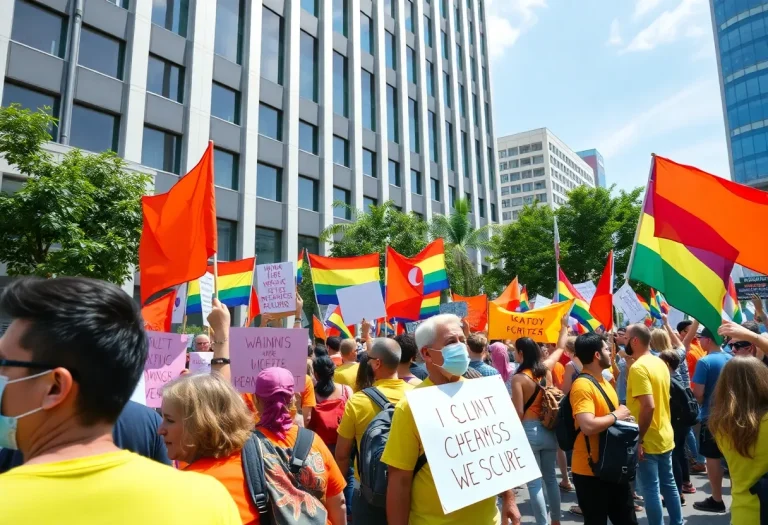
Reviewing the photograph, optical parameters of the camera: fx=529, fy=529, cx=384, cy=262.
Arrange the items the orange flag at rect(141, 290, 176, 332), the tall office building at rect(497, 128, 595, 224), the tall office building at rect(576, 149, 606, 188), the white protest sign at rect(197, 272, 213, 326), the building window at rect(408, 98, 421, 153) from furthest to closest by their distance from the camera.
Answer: the tall office building at rect(576, 149, 606, 188) → the tall office building at rect(497, 128, 595, 224) → the building window at rect(408, 98, 421, 153) → the white protest sign at rect(197, 272, 213, 326) → the orange flag at rect(141, 290, 176, 332)

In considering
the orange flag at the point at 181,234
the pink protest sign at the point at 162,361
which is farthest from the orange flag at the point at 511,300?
the pink protest sign at the point at 162,361

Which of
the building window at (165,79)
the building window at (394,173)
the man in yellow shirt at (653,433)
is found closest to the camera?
the man in yellow shirt at (653,433)

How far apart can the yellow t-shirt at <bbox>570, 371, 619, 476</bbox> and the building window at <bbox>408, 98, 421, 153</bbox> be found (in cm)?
3094

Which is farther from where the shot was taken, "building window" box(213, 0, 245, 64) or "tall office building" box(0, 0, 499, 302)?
"building window" box(213, 0, 245, 64)

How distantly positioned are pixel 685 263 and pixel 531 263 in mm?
30607

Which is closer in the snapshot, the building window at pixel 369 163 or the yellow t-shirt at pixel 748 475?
the yellow t-shirt at pixel 748 475

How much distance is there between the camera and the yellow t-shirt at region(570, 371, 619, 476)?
396cm

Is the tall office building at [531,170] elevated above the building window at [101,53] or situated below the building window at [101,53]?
above

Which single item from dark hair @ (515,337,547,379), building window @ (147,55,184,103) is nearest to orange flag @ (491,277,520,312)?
dark hair @ (515,337,547,379)

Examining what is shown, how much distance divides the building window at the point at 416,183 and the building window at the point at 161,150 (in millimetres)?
16289

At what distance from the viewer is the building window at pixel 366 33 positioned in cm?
3094

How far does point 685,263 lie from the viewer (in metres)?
4.81

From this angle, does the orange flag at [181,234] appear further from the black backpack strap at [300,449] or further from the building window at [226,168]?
the building window at [226,168]

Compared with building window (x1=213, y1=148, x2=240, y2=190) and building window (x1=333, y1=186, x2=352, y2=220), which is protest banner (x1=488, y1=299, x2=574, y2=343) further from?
building window (x1=333, y1=186, x2=352, y2=220)
